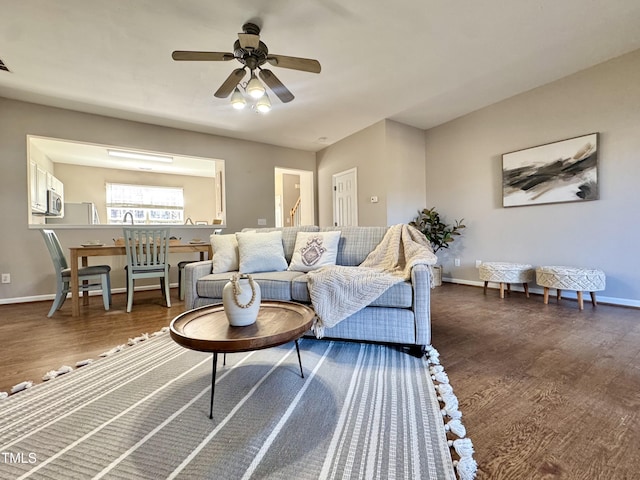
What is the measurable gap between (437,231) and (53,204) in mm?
6558

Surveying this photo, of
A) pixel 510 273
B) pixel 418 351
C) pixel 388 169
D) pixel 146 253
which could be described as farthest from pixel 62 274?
pixel 510 273

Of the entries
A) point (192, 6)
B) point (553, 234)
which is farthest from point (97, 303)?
point (553, 234)

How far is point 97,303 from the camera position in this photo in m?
3.47

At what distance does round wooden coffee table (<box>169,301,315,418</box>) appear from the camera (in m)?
1.10

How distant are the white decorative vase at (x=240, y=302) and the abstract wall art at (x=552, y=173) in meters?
3.87

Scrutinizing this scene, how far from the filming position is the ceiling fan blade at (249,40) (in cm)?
201

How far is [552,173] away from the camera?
3.40m

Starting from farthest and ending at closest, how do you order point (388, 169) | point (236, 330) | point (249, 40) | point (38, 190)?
point (388, 169) → point (38, 190) → point (249, 40) → point (236, 330)

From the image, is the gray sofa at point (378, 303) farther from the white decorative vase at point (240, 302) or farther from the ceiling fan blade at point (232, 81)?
the ceiling fan blade at point (232, 81)

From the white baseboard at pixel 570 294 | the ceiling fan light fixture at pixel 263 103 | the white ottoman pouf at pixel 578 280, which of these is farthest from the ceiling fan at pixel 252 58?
the white baseboard at pixel 570 294

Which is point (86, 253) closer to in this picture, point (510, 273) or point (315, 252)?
point (315, 252)

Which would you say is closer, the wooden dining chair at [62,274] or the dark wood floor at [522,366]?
the dark wood floor at [522,366]

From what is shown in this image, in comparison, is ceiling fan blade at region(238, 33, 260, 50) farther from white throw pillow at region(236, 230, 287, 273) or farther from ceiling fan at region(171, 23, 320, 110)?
white throw pillow at region(236, 230, 287, 273)

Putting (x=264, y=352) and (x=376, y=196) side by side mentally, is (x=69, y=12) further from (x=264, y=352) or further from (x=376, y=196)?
(x=376, y=196)
